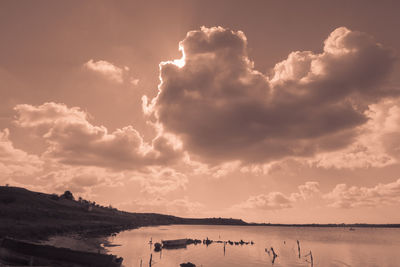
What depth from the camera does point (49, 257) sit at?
35.6 metres

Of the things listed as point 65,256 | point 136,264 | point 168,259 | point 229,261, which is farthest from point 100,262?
point 229,261

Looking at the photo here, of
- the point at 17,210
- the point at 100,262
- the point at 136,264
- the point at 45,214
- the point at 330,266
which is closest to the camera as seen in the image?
the point at 100,262

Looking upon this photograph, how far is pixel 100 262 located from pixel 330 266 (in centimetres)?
4890

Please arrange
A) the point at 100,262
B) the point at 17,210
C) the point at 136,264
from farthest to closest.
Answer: the point at 17,210 < the point at 136,264 < the point at 100,262

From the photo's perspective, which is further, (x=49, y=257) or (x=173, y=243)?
(x=173, y=243)

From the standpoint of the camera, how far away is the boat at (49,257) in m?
35.3

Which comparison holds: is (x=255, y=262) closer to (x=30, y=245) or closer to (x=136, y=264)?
(x=136, y=264)

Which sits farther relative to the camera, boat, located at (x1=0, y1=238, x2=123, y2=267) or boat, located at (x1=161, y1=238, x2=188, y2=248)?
boat, located at (x1=161, y1=238, x2=188, y2=248)

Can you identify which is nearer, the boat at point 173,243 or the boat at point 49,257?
the boat at point 49,257

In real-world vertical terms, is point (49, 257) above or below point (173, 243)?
above

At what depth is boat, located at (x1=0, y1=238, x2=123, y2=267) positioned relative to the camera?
35.3 metres

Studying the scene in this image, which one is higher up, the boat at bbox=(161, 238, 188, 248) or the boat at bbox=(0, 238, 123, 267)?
the boat at bbox=(0, 238, 123, 267)

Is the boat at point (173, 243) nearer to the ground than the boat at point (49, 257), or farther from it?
nearer to the ground

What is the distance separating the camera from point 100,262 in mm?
35562
